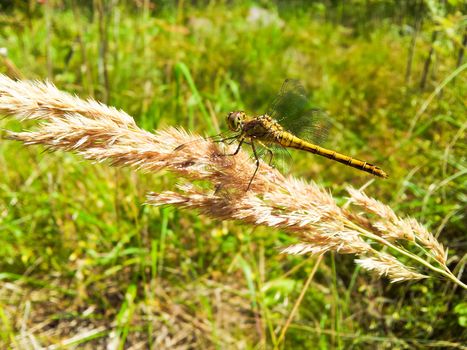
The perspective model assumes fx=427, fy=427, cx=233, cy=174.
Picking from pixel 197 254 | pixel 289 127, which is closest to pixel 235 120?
pixel 289 127

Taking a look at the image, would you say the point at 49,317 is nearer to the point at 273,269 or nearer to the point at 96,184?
the point at 96,184

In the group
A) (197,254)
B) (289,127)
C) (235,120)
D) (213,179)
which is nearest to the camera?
(213,179)

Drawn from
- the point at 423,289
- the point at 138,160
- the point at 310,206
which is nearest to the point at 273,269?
the point at 423,289

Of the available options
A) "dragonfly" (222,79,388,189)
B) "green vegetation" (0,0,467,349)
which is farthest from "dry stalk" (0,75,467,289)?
"green vegetation" (0,0,467,349)

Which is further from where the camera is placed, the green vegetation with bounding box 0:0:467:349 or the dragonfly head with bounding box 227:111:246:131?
the green vegetation with bounding box 0:0:467:349

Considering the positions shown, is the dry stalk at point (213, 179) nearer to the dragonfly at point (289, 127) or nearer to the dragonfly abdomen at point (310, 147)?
the dragonfly at point (289, 127)

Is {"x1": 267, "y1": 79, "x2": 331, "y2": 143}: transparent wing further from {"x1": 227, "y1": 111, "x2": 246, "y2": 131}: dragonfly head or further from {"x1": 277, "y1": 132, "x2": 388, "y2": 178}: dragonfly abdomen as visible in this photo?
{"x1": 227, "y1": 111, "x2": 246, "y2": 131}: dragonfly head

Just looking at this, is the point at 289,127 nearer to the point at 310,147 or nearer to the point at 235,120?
the point at 310,147
